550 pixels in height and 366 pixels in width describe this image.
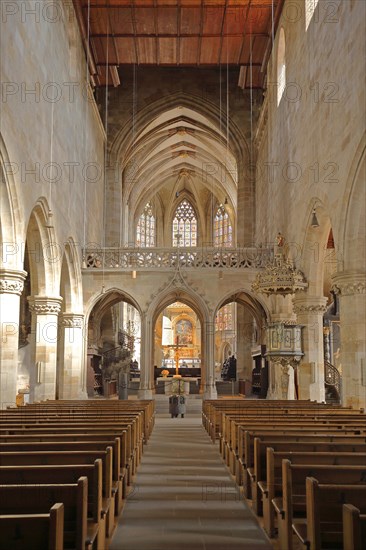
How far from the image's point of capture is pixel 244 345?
29.0 metres

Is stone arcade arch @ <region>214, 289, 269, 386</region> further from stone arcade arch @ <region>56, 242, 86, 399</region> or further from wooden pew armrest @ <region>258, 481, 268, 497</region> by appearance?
wooden pew armrest @ <region>258, 481, 268, 497</region>

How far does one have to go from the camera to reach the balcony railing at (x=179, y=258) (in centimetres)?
2245

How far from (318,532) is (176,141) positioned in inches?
1321

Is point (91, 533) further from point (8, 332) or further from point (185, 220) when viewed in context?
point (185, 220)

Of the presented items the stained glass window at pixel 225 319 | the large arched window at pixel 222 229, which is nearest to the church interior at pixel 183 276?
the large arched window at pixel 222 229

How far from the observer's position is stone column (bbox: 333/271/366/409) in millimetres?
12203

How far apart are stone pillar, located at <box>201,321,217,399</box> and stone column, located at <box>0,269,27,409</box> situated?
10563 mm

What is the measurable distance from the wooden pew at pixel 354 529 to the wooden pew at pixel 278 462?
6.83ft

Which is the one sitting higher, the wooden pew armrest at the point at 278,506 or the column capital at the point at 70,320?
the column capital at the point at 70,320

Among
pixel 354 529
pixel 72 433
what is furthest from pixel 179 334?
pixel 354 529

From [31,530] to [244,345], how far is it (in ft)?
86.9

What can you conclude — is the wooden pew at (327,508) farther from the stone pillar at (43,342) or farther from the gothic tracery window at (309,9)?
the gothic tracery window at (309,9)

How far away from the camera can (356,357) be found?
12.3m

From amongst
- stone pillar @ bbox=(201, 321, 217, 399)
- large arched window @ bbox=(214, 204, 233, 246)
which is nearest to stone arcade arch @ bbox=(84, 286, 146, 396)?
stone pillar @ bbox=(201, 321, 217, 399)
